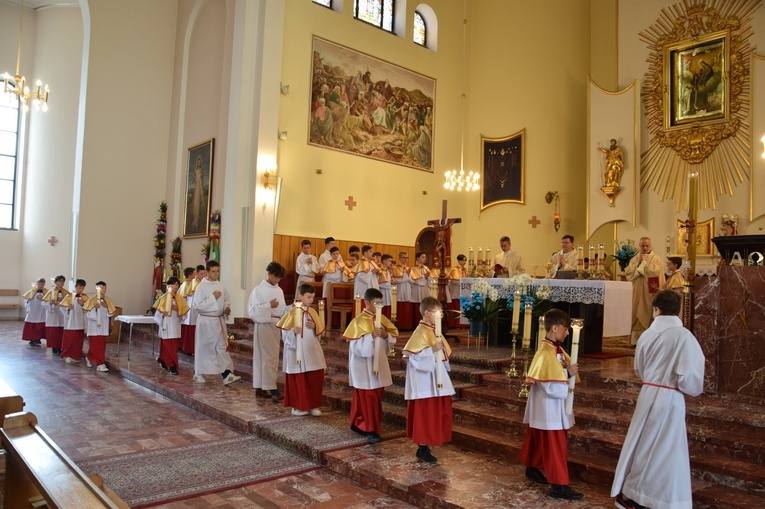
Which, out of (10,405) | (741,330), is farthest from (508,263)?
(10,405)

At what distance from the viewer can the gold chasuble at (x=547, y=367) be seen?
14.7 ft

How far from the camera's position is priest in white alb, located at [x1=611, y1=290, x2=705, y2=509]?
388cm

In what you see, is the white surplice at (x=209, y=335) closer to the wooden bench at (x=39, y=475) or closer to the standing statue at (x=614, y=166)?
the wooden bench at (x=39, y=475)

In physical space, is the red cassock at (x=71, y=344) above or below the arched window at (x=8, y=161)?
below

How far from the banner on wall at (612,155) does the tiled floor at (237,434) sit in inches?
388

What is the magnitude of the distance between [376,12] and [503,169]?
5460mm

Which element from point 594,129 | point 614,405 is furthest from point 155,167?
point 614,405

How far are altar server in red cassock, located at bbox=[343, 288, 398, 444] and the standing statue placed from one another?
33.2 feet

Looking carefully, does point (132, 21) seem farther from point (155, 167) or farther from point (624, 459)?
point (624, 459)

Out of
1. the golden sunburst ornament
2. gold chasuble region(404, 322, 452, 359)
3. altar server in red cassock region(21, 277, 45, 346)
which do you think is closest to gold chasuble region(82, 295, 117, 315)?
altar server in red cassock region(21, 277, 45, 346)

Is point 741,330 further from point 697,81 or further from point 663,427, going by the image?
point 697,81

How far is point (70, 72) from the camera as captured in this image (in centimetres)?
1778

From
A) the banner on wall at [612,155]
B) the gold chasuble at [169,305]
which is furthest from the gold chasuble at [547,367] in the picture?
the banner on wall at [612,155]

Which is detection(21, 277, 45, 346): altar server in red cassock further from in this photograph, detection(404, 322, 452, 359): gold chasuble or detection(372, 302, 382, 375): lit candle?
detection(404, 322, 452, 359): gold chasuble
